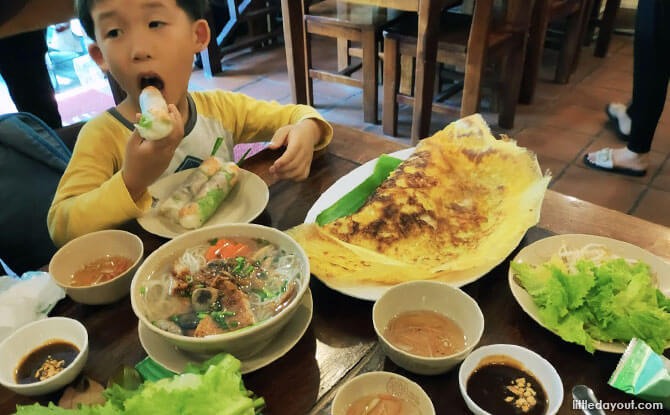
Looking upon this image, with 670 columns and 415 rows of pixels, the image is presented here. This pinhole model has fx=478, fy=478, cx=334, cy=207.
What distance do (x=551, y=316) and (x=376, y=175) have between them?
0.58 m

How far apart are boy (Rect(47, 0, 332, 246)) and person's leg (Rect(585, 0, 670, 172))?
6.12ft

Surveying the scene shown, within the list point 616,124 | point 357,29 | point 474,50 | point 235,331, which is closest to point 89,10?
point 235,331

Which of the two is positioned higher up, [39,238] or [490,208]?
[490,208]

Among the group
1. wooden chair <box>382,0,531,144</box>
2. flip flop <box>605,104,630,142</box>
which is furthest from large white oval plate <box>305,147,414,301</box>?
flip flop <box>605,104,630,142</box>

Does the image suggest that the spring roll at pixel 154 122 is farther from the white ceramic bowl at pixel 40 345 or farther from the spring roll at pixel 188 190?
the white ceramic bowl at pixel 40 345

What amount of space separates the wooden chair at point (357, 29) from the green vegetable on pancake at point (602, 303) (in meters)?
2.65

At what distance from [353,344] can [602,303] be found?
43 cm

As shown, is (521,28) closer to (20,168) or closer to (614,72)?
(614,72)

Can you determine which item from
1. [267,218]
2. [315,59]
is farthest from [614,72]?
[267,218]

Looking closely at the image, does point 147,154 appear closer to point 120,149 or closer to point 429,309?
point 120,149

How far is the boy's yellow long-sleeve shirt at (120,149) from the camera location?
43.7 inches

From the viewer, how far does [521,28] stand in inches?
121

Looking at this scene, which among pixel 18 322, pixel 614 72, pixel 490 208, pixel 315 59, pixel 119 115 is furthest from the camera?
pixel 315 59

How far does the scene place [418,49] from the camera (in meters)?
2.80
